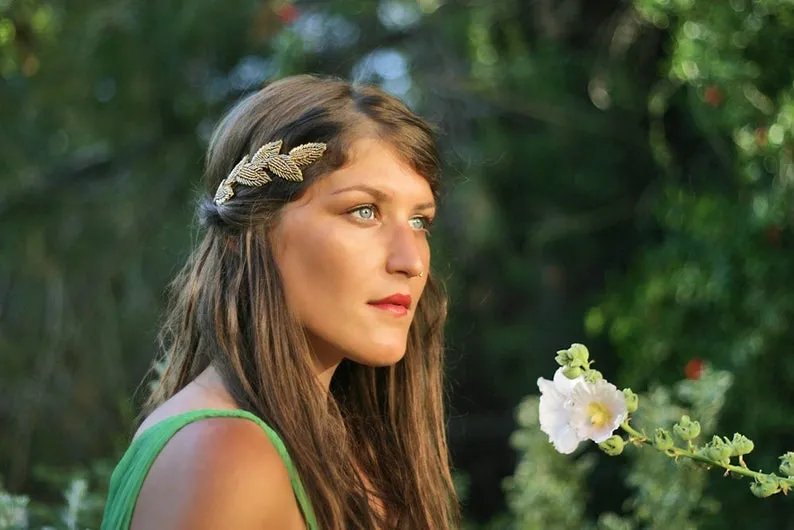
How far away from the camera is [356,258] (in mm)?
1760

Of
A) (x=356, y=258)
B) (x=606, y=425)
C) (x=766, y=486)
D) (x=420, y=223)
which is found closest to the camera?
(x=766, y=486)

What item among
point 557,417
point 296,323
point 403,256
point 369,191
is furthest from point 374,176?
point 557,417

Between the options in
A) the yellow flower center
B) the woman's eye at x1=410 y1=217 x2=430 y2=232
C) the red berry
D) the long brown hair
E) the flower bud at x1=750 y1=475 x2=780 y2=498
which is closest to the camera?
the flower bud at x1=750 y1=475 x2=780 y2=498

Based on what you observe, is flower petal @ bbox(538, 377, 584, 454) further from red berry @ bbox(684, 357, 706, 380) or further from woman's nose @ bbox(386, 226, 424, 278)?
red berry @ bbox(684, 357, 706, 380)

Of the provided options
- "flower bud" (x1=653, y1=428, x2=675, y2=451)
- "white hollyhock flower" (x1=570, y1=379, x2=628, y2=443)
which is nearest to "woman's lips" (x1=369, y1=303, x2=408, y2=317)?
"white hollyhock flower" (x1=570, y1=379, x2=628, y2=443)

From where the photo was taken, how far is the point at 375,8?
4539 millimetres

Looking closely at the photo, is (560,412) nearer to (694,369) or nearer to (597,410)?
(597,410)

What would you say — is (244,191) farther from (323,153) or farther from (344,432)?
(344,432)

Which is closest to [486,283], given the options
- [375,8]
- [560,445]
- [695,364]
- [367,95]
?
[375,8]

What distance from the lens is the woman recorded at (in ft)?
5.05

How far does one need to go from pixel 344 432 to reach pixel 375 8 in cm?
296

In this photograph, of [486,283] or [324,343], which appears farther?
[486,283]

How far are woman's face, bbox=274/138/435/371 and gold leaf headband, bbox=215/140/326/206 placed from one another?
0.04 m

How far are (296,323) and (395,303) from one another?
0.51 feet
